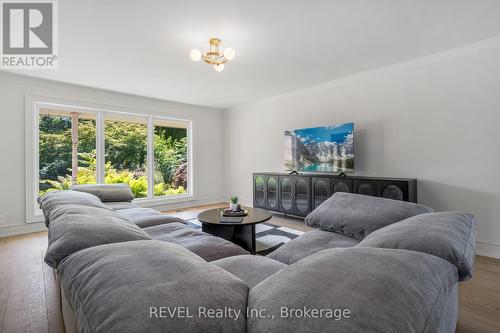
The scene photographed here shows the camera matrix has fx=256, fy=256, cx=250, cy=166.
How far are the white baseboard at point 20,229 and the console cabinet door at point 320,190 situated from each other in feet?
13.9

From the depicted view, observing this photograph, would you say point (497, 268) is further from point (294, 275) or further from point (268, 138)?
point (268, 138)

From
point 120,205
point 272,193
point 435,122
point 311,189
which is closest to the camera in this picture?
point 435,122

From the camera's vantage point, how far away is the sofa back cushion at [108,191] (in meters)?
3.44

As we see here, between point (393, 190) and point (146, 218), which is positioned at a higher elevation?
point (393, 190)

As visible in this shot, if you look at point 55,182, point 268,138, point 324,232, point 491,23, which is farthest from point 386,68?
point 55,182

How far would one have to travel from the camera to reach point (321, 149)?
4125 mm

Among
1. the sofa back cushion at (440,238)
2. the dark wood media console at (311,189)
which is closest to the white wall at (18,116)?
the dark wood media console at (311,189)

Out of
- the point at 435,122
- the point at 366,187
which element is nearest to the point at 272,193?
the point at 366,187

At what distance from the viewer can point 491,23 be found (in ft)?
8.05

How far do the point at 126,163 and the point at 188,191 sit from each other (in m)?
1.49

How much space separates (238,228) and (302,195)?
1.68 metres

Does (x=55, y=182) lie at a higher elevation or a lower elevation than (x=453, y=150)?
lower

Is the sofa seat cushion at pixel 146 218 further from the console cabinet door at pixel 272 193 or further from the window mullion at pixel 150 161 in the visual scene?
the window mullion at pixel 150 161

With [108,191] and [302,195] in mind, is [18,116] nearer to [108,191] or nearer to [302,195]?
[108,191]
